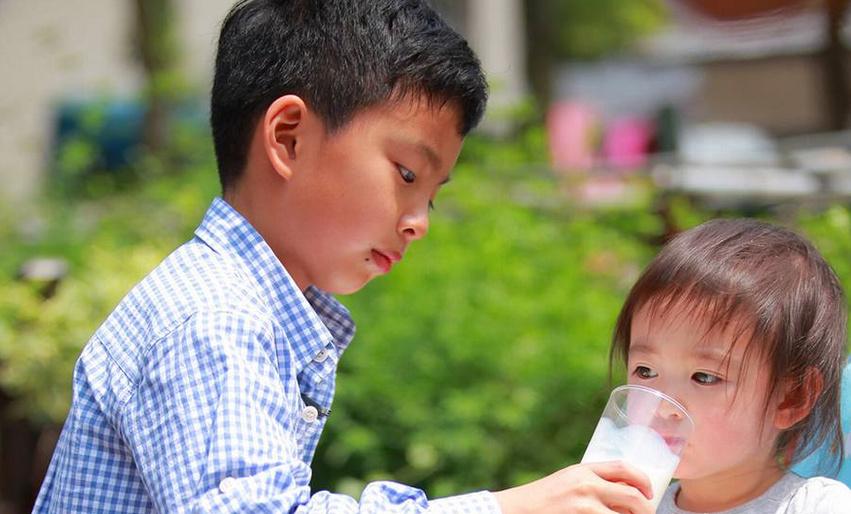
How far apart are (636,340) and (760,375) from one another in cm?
20

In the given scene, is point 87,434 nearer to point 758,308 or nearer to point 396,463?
point 758,308

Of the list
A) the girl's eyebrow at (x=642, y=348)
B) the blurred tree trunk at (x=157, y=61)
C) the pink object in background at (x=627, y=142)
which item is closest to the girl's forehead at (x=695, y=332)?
the girl's eyebrow at (x=642, y=348)

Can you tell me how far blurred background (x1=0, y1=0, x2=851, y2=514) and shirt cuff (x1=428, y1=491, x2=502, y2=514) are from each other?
0.99 m

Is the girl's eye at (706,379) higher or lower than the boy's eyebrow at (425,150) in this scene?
lower

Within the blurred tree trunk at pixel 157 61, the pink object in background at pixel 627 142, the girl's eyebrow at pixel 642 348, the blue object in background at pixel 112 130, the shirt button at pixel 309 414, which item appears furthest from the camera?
the blue object in background at pixel 112 130

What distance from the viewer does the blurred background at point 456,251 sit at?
3553 millimetres

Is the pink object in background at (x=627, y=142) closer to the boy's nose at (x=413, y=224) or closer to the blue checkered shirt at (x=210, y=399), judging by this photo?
the boy's nose at (x=413, y=224)

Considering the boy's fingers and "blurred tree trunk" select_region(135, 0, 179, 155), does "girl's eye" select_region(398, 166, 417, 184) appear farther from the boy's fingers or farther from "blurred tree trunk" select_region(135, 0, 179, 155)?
"blurred tree trunk" select_region(135, 0, 179, 155)

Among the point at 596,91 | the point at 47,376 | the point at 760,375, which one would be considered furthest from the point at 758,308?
the point at 596,91

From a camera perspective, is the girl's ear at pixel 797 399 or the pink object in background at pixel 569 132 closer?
the girl's ear at pixel 797 399

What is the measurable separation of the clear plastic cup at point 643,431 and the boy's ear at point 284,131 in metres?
0.61

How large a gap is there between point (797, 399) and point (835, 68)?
5500 mm

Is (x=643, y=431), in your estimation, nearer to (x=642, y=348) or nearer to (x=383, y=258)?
(x=642, y=348)

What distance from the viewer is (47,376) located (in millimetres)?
4484
